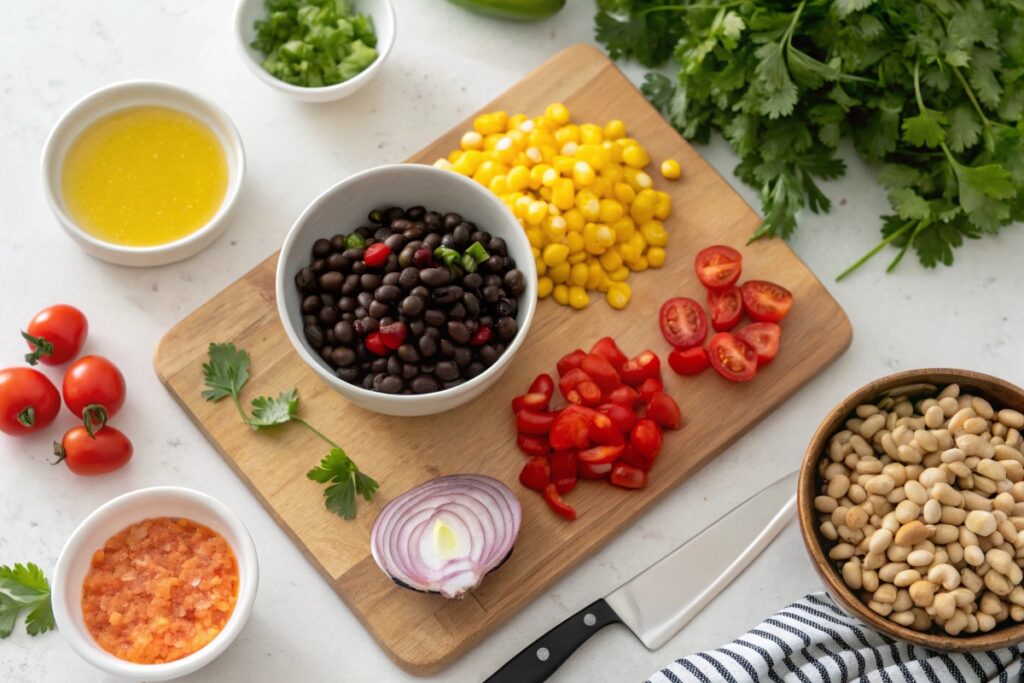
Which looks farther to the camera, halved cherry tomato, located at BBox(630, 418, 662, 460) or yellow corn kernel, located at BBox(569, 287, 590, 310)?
yellow corn kernel, located at BBox(569, 287, 590, 310)

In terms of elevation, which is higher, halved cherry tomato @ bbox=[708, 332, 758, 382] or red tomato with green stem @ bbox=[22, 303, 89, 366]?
halved cherry tomato @ bbox=[708, 332, 758, 382]

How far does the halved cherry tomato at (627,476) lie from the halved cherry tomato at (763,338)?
17.6 inches

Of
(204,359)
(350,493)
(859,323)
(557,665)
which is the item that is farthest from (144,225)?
(859,323)

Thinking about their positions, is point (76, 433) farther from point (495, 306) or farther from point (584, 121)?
point (584, 121)

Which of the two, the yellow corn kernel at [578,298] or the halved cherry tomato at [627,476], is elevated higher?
the yellow corn kernel at [578,298]

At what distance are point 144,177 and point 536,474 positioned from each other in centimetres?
131

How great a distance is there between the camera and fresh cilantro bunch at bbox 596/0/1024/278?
3.13 metres

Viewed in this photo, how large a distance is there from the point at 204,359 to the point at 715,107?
1546 millimetres

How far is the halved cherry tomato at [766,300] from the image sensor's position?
3156 mm

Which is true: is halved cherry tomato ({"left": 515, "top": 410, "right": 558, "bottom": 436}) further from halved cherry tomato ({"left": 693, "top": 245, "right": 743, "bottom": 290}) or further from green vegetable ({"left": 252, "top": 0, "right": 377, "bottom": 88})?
green vegetable ({"left": 252, "top": 0, "right": 377, "bottom": 88})

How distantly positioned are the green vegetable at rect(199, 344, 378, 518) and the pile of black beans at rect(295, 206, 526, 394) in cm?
24

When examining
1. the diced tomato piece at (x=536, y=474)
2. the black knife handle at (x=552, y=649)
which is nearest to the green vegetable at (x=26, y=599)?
the black knife handle at (x=552, y=649)

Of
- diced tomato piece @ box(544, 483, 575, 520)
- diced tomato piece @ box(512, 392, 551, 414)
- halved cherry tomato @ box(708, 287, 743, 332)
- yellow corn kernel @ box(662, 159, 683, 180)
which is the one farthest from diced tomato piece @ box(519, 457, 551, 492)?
yellow corn kernel @ box(662, 159, 683, 180)

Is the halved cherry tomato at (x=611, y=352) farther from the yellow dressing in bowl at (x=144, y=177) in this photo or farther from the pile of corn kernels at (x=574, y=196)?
the yellow dressing in bowl at (x=144, y=177)
